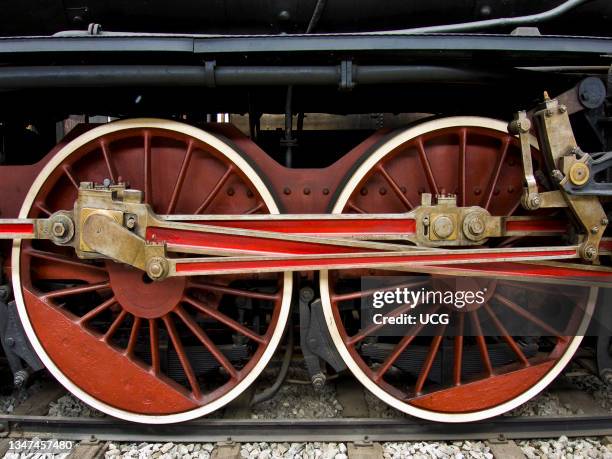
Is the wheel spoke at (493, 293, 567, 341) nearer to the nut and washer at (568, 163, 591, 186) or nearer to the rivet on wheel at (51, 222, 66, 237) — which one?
the nut and washer at (568, 163, 591, 186)

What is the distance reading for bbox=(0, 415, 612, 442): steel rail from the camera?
203cm

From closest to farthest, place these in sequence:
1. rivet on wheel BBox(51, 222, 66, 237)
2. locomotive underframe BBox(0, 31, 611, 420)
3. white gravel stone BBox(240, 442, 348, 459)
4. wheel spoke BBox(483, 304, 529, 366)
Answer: locomotive underframe BBox(0, 31, 611, 420)
rivet on wheel BBox(51, 222, 66, 237)
white gravel stone BBox(240, 442, 348, 459)
wheel spoke BBox(483, 304, 529, 366)

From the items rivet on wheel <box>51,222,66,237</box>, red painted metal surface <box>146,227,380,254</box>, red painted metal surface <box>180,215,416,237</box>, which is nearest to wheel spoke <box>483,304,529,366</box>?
red painted metal surface <box>180,215,416,237</box>

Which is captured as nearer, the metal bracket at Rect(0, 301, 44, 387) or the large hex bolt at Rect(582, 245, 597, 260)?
the large hex bolt at Rect(582, 245, 597, 260)

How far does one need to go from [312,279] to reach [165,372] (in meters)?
0.94

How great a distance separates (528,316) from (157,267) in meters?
1.82

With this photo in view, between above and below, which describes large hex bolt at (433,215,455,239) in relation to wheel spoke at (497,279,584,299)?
above

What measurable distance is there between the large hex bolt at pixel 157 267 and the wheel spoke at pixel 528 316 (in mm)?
1621

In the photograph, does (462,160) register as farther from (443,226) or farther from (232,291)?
(232,291)

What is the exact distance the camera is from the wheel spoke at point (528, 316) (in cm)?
202

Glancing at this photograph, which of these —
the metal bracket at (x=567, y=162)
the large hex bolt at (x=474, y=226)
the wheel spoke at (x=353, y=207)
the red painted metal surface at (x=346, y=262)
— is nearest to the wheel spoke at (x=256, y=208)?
the red painted metal surface at (x=346, y=262)

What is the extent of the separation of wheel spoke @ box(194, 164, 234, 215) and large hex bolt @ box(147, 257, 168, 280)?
13.5 inches

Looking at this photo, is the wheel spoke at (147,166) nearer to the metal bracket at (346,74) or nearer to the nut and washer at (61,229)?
the nut and washer at (61,229)

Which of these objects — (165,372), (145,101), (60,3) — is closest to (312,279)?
(165,372)
